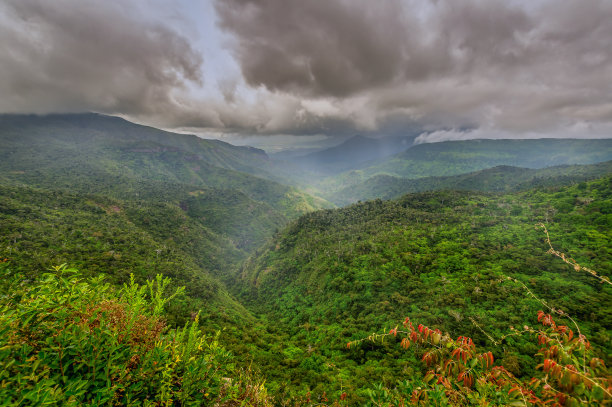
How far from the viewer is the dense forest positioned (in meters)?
3.20

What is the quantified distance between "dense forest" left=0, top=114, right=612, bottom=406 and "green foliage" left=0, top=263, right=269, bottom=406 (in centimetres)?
3

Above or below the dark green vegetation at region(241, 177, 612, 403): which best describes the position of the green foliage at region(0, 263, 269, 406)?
above

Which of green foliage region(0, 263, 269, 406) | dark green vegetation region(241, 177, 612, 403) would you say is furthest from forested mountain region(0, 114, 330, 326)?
green foliage region(0, 263, 269, 406)

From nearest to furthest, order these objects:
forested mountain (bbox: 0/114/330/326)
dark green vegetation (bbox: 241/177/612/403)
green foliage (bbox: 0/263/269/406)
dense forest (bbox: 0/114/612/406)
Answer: green foliage (bbox: 0/263/269/406) < dense forest (bbox: 0/114/612/406) < dark green vegetation (bbox: 241/177/612/403) < forested mountain (bbox: 0/114/330/326)

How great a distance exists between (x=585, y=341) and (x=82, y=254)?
80.4m

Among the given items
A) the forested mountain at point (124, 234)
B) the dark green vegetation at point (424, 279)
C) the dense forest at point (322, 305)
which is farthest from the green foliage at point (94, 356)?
the forested mountain at point (124, 234)

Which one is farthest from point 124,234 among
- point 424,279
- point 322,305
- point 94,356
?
point 94,356

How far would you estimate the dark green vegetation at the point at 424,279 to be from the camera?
41781mm

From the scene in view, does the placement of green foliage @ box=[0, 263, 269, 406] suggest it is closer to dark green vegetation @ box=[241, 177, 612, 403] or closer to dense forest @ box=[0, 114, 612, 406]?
dense forest @ box=[0, 114, 612, 406]

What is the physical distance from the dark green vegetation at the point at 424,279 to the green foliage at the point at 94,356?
25.8m

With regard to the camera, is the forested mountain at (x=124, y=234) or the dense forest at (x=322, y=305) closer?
the dense forest at (x=322, y=305)

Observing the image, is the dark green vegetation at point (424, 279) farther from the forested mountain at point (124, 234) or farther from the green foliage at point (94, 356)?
the green foliage at point (94, 356)

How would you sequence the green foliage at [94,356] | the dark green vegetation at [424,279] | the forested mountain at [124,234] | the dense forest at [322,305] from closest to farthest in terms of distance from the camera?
the green foliage at [94,356] → the dense forest at [322,305] → the dark green vegetation at [424,279] → the forested mountain at [124,234]

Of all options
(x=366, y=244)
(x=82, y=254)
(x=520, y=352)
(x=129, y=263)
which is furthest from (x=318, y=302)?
(x=82, y=254)
